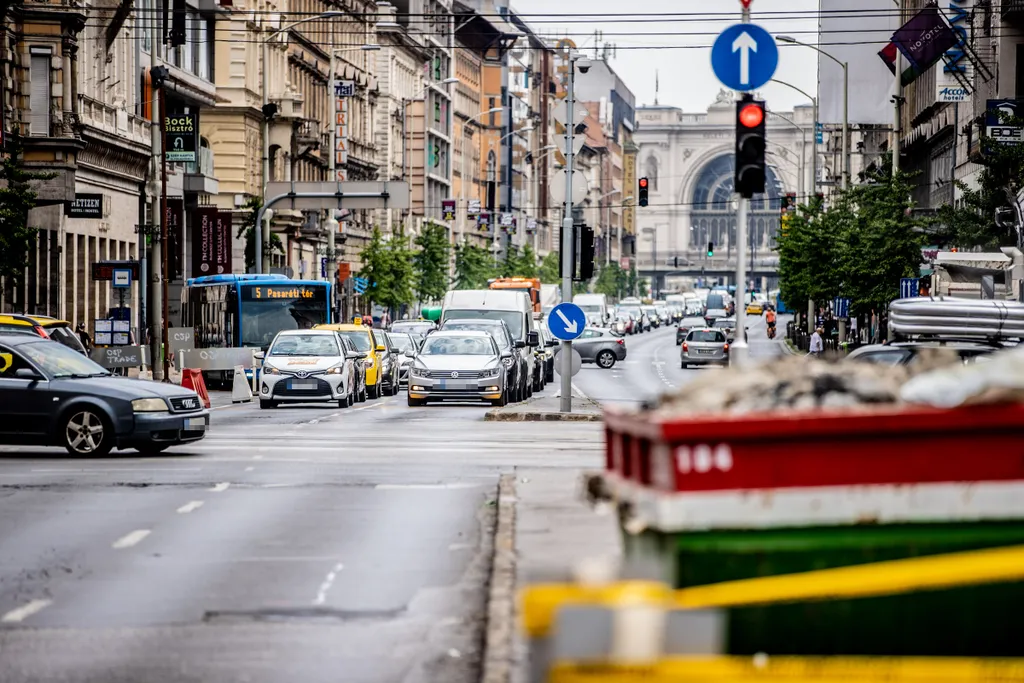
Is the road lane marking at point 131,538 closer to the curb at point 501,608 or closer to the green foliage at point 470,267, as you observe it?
the curb at point 501,608

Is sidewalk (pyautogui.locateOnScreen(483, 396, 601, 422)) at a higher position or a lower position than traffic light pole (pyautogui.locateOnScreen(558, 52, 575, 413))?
lower

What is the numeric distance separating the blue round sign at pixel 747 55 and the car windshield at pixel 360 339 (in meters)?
31.9

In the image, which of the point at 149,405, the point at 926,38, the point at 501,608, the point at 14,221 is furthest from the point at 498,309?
the point at 501,608

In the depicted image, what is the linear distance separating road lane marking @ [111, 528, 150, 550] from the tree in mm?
90737

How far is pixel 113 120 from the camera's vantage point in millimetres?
59906

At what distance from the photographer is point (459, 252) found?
116438mm

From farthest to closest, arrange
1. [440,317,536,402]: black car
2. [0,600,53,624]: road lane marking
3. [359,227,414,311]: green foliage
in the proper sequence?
[359,227,414,311]: green foliage < [440,317,536,402]: black car < [0,600,53,624]: road lane marking

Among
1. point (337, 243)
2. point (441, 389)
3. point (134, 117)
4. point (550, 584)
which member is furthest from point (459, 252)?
point (550, 584)

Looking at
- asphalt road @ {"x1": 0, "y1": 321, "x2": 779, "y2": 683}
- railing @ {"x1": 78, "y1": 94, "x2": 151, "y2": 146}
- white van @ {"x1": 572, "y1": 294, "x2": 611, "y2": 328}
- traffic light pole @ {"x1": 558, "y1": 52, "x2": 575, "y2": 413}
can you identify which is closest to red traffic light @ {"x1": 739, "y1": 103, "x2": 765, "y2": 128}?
asphalt road @ {"x1": 0, "y1": 321, "x2": 779, "y2": 683}

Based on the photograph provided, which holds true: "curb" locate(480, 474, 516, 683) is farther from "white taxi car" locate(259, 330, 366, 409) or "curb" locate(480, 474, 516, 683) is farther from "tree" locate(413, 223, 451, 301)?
"tree" locate(413, 223, 451, 301)

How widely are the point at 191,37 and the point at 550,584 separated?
67.2 meters

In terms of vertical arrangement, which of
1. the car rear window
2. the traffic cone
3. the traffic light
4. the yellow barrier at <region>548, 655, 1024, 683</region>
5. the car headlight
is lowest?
the traffic cone

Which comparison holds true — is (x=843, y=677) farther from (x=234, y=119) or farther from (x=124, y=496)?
(x=234, y=119)

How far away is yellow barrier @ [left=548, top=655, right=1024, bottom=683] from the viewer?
5.89 m
